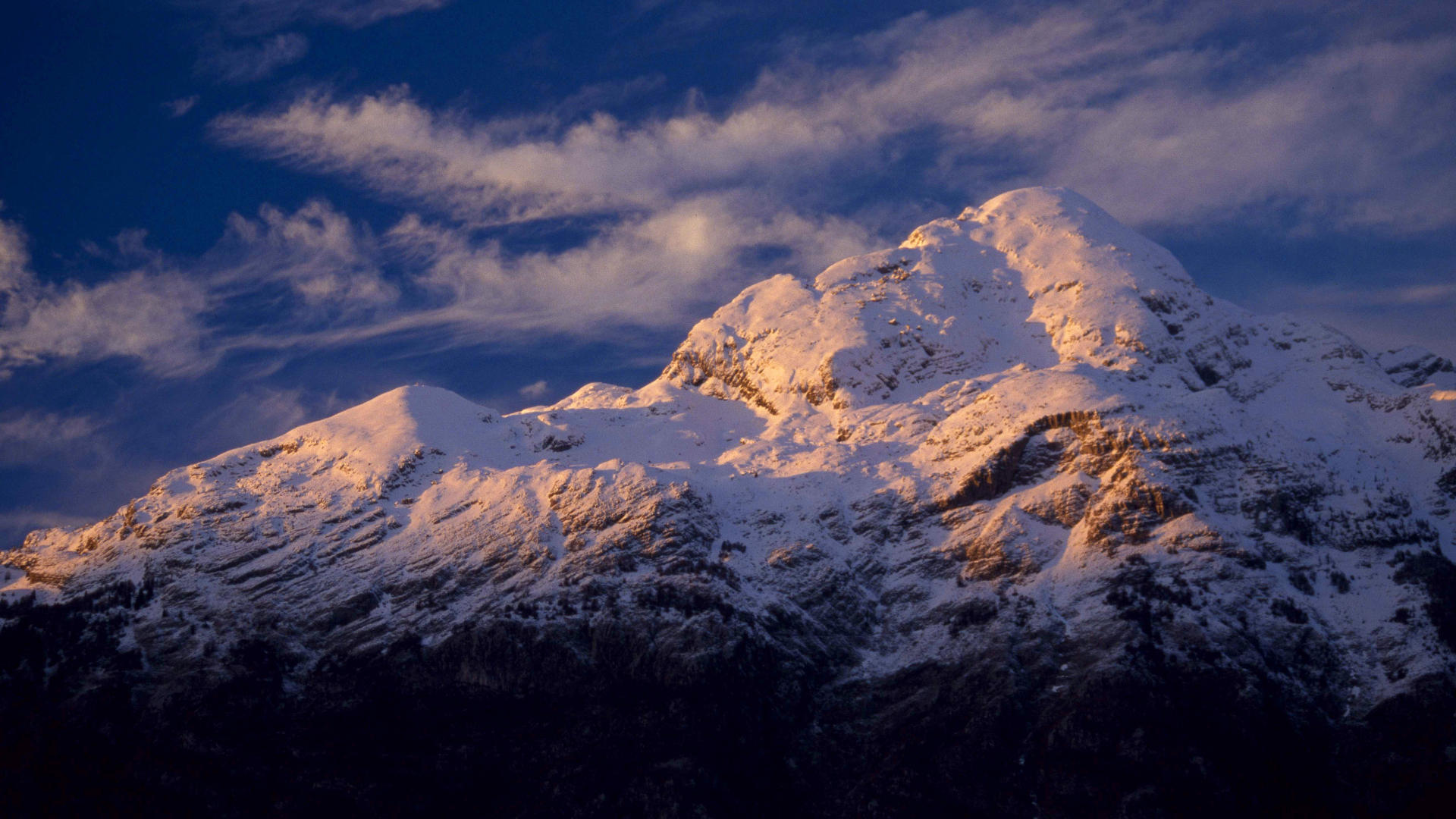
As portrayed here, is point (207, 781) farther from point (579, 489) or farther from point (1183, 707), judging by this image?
point (1183, 707)

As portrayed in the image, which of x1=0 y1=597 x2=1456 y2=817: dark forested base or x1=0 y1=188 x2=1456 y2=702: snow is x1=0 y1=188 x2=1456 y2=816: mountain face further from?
x1=0 y1=188 x2=1456 y2=702: snow

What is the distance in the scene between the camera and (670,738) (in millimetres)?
143625

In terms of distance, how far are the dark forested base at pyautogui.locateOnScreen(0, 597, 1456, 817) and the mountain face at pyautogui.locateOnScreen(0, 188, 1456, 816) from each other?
0.37 metres

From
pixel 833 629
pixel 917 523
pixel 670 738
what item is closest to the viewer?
pixel 670 738

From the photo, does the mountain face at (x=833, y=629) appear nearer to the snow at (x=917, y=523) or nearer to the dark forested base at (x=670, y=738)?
the dark forested base at (x=670, y=738)

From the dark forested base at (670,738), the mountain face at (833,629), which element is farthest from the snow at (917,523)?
the dark forested base at (670,738)

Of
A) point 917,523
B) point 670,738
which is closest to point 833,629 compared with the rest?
point 917,523

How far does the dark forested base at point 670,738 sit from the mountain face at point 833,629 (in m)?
0.37

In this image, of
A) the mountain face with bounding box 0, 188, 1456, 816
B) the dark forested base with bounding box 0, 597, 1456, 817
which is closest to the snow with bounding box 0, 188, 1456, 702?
the mountain face with bounding box 0, 188, 1456, 816

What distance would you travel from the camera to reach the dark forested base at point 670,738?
12719 centimetres

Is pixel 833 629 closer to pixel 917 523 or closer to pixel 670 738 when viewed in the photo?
pixel 917 523

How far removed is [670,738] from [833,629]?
27.7m

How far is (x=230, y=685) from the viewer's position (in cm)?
15912

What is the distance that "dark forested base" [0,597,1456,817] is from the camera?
127m
